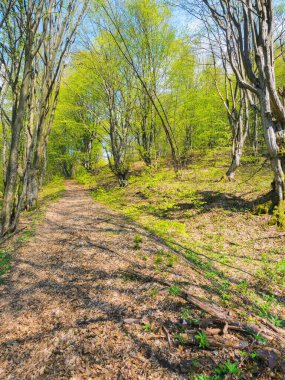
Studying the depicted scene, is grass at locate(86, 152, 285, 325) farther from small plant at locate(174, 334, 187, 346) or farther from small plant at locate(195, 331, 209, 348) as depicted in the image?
small plant at locate(174, 334, 187, 346)

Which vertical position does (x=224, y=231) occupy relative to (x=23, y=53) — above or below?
below

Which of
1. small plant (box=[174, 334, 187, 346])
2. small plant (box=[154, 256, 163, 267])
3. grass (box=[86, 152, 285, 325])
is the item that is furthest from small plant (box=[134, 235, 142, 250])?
small plant (box=[174, 334, 187, 346])

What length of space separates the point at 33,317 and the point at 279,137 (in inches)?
301

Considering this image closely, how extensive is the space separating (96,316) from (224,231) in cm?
509

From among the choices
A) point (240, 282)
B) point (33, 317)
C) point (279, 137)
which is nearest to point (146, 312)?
point (33, 317)

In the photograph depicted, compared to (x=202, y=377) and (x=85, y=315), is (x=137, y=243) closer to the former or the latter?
(x=85, y=315)

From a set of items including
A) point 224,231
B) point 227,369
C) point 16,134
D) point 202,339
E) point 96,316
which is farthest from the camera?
point 224,231

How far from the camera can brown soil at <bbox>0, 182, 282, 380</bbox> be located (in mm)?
2469

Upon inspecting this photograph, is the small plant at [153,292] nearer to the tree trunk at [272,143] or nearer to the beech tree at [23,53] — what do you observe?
the beech tree at [23,53]

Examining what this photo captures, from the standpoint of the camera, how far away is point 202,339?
2.64 m

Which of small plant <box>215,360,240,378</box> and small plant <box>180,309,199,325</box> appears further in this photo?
small plant <box>180,309,199,325</box>

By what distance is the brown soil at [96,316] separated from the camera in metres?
2.47

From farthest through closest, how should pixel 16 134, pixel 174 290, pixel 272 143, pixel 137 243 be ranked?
pixel 272 143
pixel 137 243
pixel 16 134
pixel 174 290

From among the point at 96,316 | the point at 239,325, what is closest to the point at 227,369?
the point at 239,325
